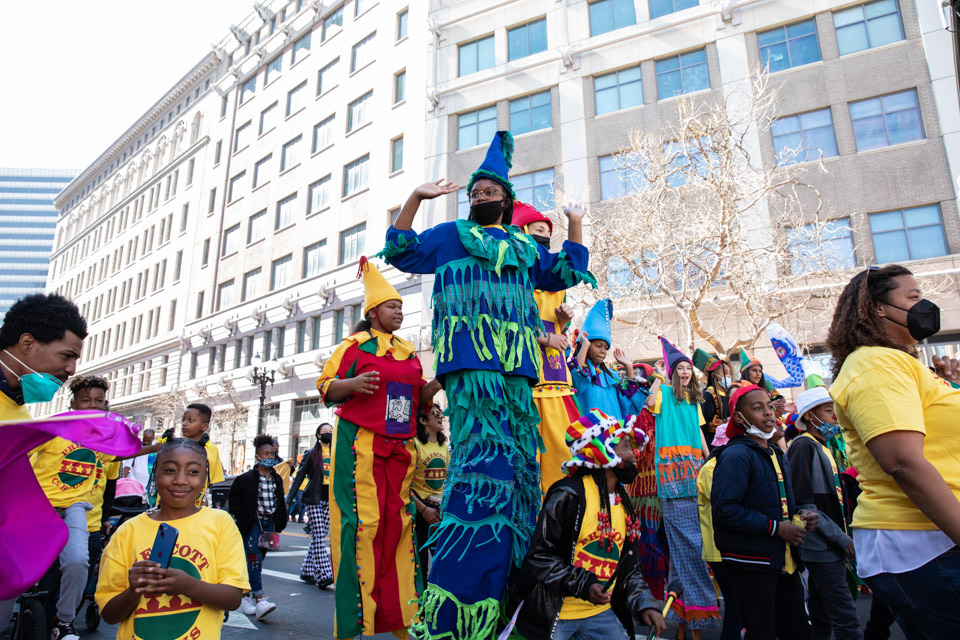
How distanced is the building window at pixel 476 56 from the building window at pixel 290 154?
11.9 m

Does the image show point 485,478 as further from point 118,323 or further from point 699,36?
point 118,323

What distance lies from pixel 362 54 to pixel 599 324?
30074 millimetres

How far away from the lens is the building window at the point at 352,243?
1091 inches

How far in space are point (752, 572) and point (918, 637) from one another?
1.39 meters

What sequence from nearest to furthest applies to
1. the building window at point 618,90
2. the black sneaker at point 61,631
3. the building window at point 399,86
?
the black sneaker at point 61,631, the building window at point 618,90, the building window at point 399,86

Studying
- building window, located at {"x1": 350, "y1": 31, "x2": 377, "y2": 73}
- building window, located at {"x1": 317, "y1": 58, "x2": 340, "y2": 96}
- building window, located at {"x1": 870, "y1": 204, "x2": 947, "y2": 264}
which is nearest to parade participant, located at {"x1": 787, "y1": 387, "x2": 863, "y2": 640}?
building window, located at {"x1": 870, "y1": 204, "x2": 947, "y2": 264}

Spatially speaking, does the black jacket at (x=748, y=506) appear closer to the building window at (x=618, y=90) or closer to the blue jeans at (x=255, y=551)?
the blue jeans at (x=255, y=551)

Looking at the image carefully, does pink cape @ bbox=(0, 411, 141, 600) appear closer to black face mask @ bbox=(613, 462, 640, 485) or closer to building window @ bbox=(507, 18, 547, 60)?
black face mask @ bbox=(613, 462, 640, 485)

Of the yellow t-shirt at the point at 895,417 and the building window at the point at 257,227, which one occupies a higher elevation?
the building window at the point at 257,227

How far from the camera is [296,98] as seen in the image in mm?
35188

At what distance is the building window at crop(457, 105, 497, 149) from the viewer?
24734 millimetres

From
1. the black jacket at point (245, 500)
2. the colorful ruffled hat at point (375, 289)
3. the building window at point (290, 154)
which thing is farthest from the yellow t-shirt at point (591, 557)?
the building window at point (290, 154)

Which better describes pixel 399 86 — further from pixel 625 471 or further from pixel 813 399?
pixel 625 471

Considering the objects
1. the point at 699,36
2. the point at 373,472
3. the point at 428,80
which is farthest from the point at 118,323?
the point at 373,472
